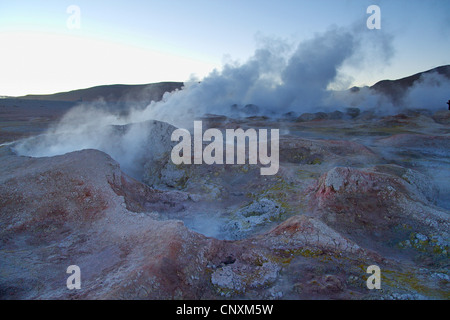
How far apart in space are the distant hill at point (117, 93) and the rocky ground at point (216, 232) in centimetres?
6011

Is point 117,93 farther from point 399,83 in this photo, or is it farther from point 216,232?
point 216,232

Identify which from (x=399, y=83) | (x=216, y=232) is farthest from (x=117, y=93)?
(x=216, y=232)

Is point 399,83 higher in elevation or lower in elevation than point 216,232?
higher

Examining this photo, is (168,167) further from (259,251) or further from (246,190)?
(259,251)

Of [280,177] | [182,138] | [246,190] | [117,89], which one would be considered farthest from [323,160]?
[117,89]

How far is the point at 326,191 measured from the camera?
5.94m

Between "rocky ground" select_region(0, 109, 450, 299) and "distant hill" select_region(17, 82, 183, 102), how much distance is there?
2366 inches

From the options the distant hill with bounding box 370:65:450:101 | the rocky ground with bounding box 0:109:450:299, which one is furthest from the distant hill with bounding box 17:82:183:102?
the rocky ground with bounding box 0:109:450:299

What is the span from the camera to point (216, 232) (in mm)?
5637

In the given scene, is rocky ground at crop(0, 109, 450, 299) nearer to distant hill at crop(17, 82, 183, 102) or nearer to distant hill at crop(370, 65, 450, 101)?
distant hill at crop(370, 65, 450, 101)

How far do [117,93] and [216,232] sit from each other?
6980cm

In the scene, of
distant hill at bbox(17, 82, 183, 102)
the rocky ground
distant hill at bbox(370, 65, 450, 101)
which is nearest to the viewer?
the rocky ground

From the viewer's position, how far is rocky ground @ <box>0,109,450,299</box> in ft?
11.0

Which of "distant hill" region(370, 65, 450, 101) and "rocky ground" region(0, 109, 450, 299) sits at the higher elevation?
"distant hill" region(370, 65, 450, 101)
